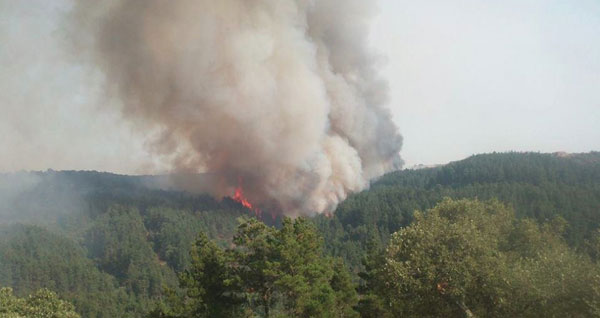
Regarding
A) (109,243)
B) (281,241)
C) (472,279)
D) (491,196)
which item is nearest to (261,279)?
(281,241)

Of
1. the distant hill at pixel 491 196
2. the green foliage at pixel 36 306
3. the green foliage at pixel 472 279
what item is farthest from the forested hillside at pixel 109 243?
the green foliage at pixel 472 279

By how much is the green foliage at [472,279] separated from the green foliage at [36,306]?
18.8 m

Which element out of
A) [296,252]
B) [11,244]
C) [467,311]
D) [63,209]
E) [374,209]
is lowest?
[467,311]

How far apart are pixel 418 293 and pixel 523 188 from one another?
11718 cm

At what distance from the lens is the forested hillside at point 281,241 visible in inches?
969

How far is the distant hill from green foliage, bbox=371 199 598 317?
61.8 metres

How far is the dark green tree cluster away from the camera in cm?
2505

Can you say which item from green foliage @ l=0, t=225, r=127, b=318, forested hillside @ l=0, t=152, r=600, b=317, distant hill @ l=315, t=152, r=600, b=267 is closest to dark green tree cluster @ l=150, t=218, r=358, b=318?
forested hillside @ l=0, t=152, r=600, b=317

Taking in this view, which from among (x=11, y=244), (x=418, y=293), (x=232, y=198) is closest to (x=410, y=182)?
(x=232, y=198)

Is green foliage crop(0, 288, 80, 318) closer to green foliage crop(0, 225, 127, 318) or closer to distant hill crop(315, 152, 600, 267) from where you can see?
green foliage crop(0, 225, 127, 318)

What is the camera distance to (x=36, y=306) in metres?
24.7

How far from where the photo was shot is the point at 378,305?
31.1 m

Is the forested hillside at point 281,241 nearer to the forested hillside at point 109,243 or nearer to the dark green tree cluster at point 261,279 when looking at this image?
the dark green tree cluster at point 261,279

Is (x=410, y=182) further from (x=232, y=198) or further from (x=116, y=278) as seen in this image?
(x=116, y=278)
